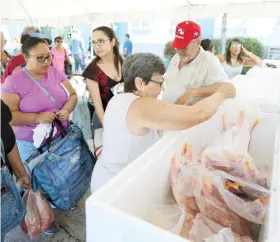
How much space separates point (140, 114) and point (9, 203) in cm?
73

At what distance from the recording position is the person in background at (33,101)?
5.20 ft

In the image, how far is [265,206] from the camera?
0.71 m

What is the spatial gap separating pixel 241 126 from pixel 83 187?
108cm

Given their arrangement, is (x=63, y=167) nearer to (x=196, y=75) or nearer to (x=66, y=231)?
(x=66, y=231)

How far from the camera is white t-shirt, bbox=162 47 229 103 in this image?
5.02ft

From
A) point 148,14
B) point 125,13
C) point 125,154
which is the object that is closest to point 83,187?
point 125,154

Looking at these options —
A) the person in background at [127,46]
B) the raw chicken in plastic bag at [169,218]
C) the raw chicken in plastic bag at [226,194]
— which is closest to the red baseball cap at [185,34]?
the raw chicken in plastic bag at [226,194]

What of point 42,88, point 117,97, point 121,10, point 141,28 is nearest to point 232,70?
point 42,88

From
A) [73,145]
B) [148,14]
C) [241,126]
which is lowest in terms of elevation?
[73,145]

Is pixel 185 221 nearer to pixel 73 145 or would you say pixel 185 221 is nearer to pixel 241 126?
pixel 241 126

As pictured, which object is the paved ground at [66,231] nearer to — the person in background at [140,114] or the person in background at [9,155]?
the person in background at [9,155]

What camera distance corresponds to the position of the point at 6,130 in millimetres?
Answer: 1191

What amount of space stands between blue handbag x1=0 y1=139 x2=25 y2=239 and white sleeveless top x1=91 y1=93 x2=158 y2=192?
1.38ft

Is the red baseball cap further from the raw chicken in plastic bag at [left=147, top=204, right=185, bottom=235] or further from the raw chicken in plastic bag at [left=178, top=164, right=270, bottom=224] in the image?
the raw chicken in plastic bag at [left=147, top=204, right=185, bottom=235]
